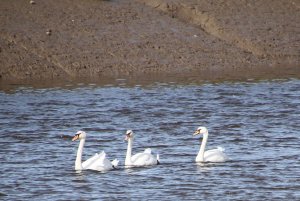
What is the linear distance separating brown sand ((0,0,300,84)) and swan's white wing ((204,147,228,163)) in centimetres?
1463

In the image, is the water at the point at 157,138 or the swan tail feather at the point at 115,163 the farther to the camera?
the swan tail feather at the point at 115,163

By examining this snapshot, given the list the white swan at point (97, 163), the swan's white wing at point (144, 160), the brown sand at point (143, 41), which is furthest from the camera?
the brown sand at point (143, 41)

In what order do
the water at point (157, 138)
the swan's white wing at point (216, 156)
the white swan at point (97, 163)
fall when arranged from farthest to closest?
the swan's white wing at point (216, 156), the white swan at point (97, 163), the water at point (157, 138)

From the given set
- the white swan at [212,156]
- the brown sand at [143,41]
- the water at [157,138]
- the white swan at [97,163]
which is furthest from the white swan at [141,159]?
the brown sand at [143,41]

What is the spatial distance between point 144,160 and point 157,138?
3353 millimetres

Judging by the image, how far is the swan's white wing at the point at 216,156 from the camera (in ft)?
67.4

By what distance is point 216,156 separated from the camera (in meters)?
20.6

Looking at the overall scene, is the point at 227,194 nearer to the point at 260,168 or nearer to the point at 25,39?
the point at 260,168

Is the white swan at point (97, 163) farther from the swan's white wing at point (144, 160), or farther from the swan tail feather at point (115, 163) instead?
the swan's white wing at point (144, 160)

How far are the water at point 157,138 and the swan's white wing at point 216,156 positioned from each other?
18 centimetres

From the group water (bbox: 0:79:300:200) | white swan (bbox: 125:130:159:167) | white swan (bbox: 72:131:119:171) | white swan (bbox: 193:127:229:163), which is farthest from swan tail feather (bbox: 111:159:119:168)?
white swan (bbox: 193:127:229:163)

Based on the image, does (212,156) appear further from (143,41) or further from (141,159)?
(143,41)

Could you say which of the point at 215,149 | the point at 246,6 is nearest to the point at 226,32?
the point at 246,6

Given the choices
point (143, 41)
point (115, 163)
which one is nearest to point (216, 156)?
point (115, 163)
